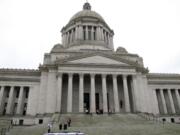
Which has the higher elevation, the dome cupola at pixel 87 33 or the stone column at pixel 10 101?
the dome cupola at pixel 87 33

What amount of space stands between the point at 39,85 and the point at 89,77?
35.4 feet

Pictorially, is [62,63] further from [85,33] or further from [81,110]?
[85,33]

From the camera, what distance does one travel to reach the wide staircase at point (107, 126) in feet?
62.2

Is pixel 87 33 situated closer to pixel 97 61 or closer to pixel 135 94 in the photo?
pixel 97 61

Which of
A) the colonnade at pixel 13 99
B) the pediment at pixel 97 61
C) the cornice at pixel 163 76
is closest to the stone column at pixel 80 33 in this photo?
the pediment at pixel 97 61

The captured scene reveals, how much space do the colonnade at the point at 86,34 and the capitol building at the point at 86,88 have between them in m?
9.58

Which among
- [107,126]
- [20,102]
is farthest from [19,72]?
[107,126]

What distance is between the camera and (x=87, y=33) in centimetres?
5341

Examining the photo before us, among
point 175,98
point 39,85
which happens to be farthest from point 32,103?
point 175,98

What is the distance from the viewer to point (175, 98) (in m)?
44.2

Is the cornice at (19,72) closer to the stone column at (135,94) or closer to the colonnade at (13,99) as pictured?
the colonnade at (13,99)

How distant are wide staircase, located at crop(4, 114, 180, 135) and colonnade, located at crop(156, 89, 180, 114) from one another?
47.7ft

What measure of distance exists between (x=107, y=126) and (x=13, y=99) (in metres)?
23.9

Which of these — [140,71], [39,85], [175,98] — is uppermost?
[140,71]
